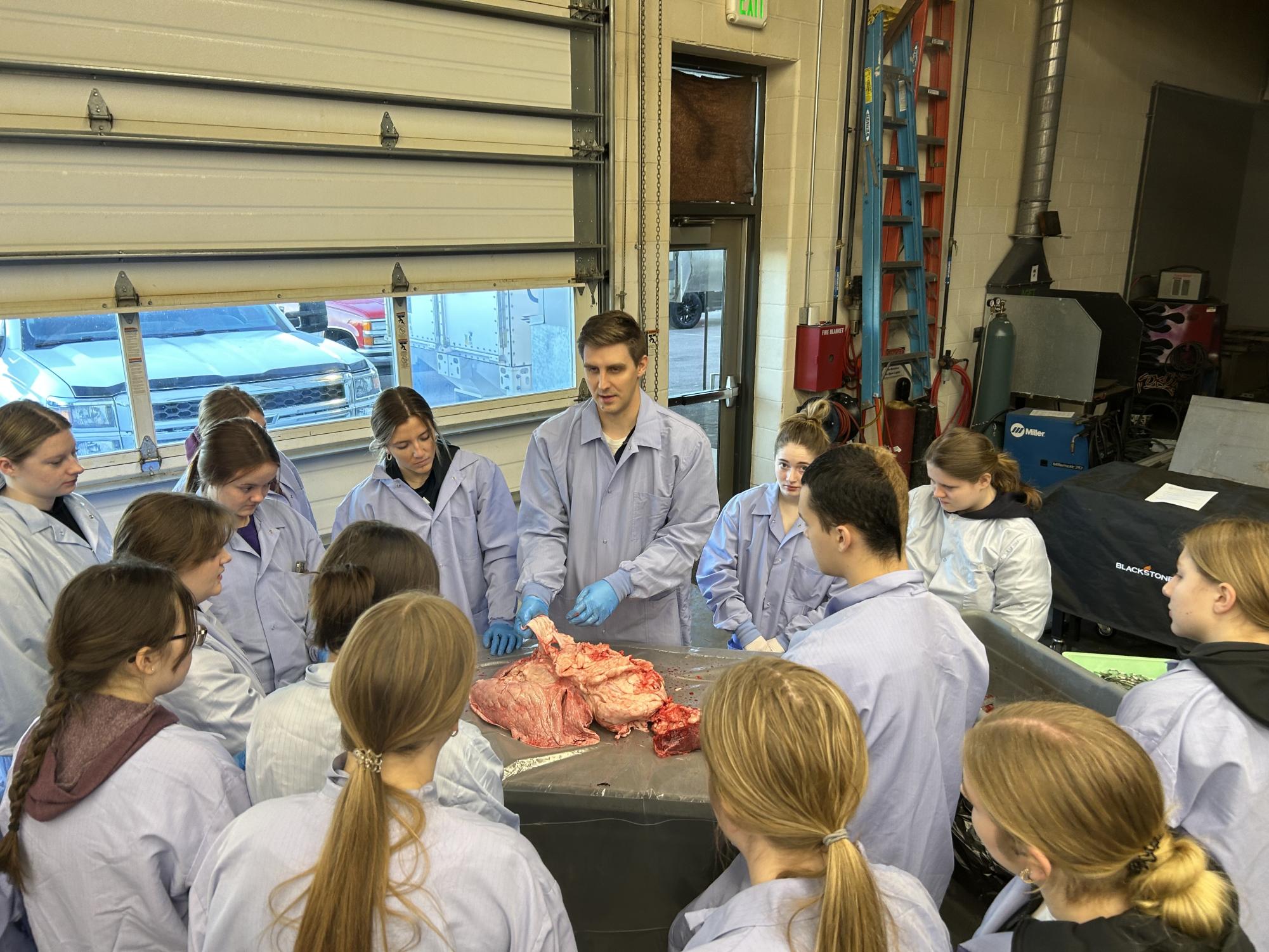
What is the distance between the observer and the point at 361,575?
5.64ft

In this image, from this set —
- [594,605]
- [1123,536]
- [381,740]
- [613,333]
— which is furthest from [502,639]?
[1123,536]

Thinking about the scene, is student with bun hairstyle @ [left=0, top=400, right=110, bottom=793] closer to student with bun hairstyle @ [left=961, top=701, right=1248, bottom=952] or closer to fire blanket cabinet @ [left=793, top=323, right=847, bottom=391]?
student with bun hairstyle @ [left=961, top=701, right=1248, bottom=952]

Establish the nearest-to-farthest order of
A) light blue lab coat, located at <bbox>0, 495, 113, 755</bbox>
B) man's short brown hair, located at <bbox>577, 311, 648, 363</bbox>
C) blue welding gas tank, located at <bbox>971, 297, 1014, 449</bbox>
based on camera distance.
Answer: light blue lab coat, located at <bbox>0, 495, 113, 755</bbox> → man's short brown hair, located at <bbox>577, 311, 648, 363</bbox> → blue welding gas tank, located at <bbox>971, 297, 1014, 449</bbox>

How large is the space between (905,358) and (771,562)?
3792 millimetres

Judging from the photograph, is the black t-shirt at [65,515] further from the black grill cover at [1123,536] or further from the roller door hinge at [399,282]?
the black grill cover at [1123,536]

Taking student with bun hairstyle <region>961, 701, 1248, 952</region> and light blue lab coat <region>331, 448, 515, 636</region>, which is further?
light blue lab coat <region>331, 448, 515, 636</region>

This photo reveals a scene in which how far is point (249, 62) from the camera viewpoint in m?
3.48

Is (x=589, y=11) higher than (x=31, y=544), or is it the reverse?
(x=589, y=11)

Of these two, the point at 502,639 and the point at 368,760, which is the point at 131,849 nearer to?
the point at 368,760

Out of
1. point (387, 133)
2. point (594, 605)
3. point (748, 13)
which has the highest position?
point (748, 13)

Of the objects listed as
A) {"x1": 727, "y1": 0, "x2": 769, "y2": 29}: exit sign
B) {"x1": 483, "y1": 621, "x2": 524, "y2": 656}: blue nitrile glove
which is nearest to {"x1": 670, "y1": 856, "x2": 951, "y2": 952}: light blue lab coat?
{"x1": 483, "y1": 621, "x2": 524, "y2": 656}: blue nitrile glove

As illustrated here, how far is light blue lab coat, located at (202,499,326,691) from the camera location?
2.52 meters

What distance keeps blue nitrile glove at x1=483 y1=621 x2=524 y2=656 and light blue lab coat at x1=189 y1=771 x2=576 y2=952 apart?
1556 mm

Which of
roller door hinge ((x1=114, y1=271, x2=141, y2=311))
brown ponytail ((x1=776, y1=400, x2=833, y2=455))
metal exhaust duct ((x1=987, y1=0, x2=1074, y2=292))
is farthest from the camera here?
metal exhaust duct ((x1=987, y1=0, x2=1074, y2=292))
